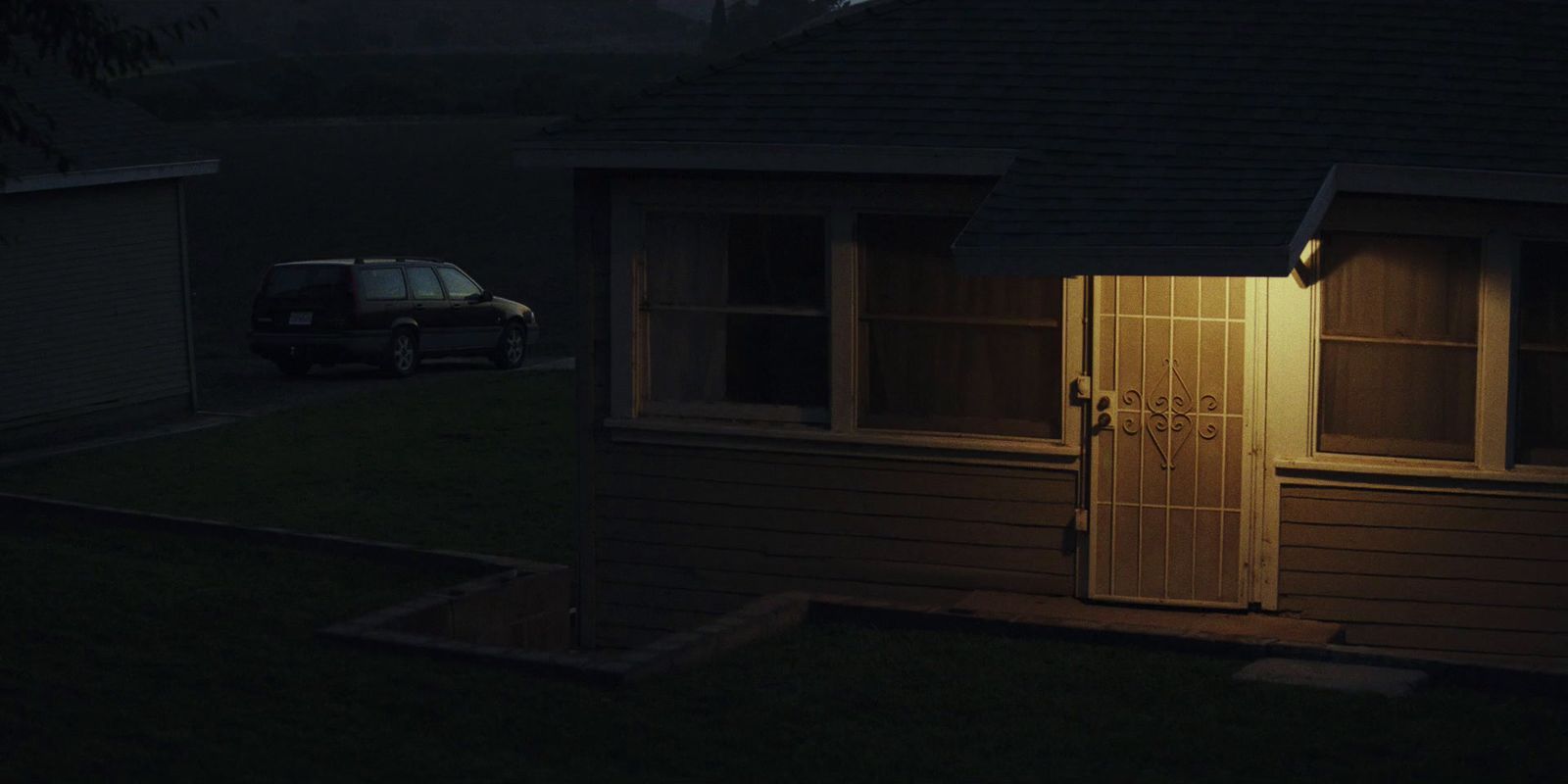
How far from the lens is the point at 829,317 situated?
10.9 meters

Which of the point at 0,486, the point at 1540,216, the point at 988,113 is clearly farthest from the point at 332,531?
the point at 1540,216

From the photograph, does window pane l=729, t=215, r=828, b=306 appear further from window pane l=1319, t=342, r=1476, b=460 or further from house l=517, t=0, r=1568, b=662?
window pane l=1319, t=342, r=1476, b=460

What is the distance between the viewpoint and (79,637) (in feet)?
31.6

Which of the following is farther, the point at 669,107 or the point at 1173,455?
the point at 669,107

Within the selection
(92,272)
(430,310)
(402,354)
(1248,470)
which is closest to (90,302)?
(92,272)

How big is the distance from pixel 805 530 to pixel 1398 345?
3.33m

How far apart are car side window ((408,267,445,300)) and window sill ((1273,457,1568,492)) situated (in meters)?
18.0

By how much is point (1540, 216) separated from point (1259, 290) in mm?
1401

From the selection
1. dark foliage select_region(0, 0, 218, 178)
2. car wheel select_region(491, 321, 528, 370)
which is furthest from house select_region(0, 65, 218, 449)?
dark foliage select_region(0, 0, 218, 178)

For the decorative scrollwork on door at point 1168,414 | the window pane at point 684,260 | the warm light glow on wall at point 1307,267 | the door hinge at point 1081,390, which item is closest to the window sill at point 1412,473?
the decorative scrollwork on door at point 1168,414

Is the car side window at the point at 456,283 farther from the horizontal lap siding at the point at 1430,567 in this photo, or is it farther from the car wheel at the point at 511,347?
the horizontal lap siding at the point at 1430,567

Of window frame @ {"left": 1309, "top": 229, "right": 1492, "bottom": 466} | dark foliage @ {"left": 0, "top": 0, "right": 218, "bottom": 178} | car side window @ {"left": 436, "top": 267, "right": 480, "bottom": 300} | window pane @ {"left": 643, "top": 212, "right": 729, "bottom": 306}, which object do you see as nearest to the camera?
dark foliage @ {"left": 0, "top": 0, "right": 218, "bottom": 178}

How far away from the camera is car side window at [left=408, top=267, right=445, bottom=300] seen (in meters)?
26.6

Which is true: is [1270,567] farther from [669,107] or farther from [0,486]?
[0,486]
